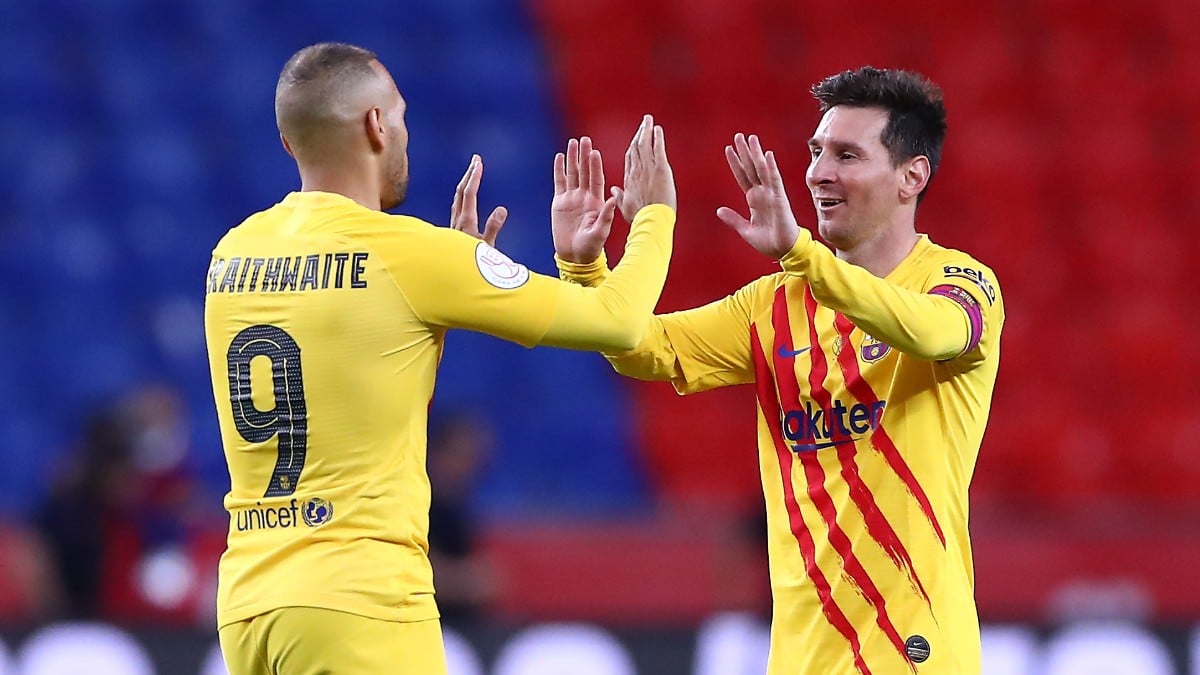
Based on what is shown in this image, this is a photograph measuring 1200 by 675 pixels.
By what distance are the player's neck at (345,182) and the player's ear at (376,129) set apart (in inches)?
2.2

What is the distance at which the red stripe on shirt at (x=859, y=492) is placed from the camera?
141 inches

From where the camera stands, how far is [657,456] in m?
9.12

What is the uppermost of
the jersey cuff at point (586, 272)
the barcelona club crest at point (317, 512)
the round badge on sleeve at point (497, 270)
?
the jersey cuff at point (586, 272)

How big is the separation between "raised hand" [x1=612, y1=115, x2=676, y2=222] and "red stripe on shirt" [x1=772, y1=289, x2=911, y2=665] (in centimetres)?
44

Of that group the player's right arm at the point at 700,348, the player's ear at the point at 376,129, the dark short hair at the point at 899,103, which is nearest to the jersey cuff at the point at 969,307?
the dark short hair at the point at 899,103

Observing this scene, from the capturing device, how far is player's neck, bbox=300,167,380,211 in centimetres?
332

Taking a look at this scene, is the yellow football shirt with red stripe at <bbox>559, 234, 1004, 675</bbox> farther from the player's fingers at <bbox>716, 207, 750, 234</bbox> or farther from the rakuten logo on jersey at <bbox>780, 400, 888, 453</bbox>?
the player's fingers at <bbox>716, 207, 750, 234</bbox>

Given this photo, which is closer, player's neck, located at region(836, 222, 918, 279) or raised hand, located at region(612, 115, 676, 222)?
raised hand, located at region(612, 115, 676, 222)

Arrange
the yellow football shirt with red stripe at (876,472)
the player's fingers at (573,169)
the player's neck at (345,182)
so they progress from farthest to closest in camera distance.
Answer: the player's fingers at (573,169) < the yellow football shirt with red stripe at (876,472) < the player's neck at (345,182)

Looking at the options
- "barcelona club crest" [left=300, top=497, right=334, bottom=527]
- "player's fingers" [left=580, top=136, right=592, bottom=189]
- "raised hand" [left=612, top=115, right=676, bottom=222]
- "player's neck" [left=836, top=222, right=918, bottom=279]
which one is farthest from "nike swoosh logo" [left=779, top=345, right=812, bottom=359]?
"barcelona club crest" [left=300, top=497, right=334, bottom=527]

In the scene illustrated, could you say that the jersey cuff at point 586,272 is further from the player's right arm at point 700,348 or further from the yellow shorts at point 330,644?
the yellow shorts at point 330,644

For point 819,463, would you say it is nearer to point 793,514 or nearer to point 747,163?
point 793,514

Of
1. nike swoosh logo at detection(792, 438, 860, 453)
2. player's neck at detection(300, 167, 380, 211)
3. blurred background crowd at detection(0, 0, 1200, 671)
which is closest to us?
Answer: player's neck at detection(300, 167, 380, 211)

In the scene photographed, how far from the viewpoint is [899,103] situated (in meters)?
3.85
